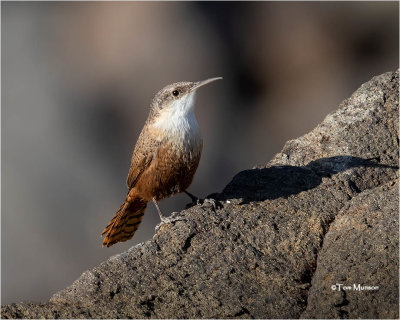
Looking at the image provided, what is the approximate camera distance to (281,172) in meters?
5.92

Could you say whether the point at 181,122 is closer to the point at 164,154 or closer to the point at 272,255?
the point at 164,154

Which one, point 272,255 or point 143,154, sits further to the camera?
point 143,154

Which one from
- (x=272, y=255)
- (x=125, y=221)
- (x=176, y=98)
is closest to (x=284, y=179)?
(x=272, y=255)

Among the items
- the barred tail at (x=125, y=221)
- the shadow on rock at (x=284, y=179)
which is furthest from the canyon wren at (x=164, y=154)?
the shadow on rock at (x=284, y=179)

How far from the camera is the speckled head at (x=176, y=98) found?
621 centimetres

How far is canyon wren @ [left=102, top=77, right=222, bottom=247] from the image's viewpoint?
19.7 ft

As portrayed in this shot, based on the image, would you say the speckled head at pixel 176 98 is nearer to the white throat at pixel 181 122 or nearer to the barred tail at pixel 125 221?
the white throat at pixel 181 122

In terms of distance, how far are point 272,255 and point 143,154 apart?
5.62 ft

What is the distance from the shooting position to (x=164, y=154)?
238 inches

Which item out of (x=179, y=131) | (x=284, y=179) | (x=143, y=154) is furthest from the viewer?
(x=143, y=154)

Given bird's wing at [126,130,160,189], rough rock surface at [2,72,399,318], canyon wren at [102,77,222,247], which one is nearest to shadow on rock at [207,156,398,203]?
rough rock surface at [2,72,399,318]

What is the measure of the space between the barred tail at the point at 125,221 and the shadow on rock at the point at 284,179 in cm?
98

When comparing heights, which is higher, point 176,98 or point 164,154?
point 176,98

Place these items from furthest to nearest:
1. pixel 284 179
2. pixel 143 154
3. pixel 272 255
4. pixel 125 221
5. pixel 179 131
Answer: pixel 125 221 < pixel 143 154 < pixel 179 131 < pixel 284 179 < pixel 272 255
